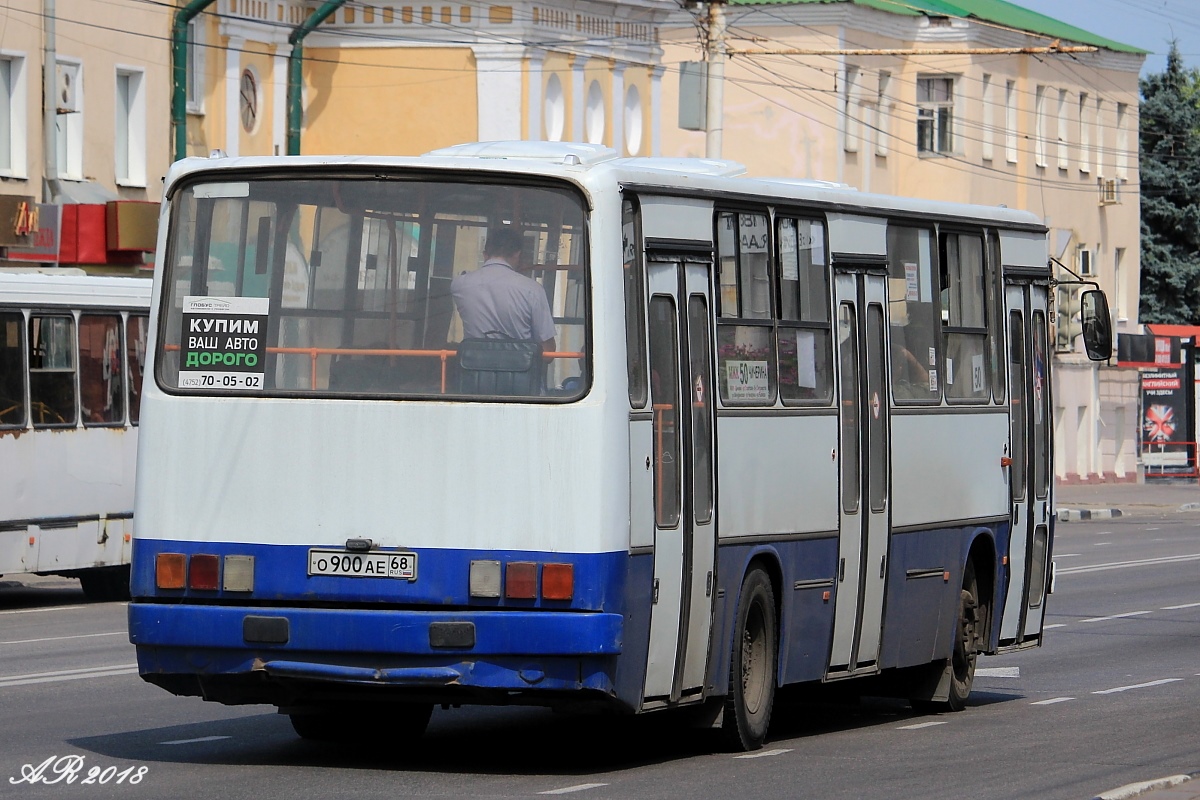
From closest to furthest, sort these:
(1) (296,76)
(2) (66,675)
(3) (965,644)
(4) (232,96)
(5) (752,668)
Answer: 1. (5) (752,668)
2. (3) (965,644)
3. (2) (66,675)
4. (4) (232,96)
5. (1) (296,76)

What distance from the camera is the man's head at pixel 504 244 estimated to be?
35.2ft

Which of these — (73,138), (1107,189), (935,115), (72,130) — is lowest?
(73,138)

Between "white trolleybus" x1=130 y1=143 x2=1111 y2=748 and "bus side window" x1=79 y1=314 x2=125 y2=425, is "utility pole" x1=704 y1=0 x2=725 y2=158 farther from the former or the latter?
"white trolleybus" x1=130 y1=143 x2=1111 y2=748

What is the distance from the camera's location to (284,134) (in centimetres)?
3953

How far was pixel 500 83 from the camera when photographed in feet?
136

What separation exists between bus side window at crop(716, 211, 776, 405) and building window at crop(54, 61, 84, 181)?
931 inches

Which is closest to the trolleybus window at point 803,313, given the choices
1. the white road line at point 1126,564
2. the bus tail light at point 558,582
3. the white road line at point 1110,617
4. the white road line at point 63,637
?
the bus tail light at point 558,582

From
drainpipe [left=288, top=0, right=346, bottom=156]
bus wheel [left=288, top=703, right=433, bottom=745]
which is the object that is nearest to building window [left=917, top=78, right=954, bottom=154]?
drainpipe [left=288, top=0, right=346, bottom=156]

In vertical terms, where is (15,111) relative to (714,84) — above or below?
below

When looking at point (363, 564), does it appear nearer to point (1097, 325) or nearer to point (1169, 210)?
point (1097, 325)

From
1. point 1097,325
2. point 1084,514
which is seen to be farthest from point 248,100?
point 1097,325

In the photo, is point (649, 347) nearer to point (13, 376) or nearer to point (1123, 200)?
point (13, 376)

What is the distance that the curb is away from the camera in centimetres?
4634

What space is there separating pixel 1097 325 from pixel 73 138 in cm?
2159
